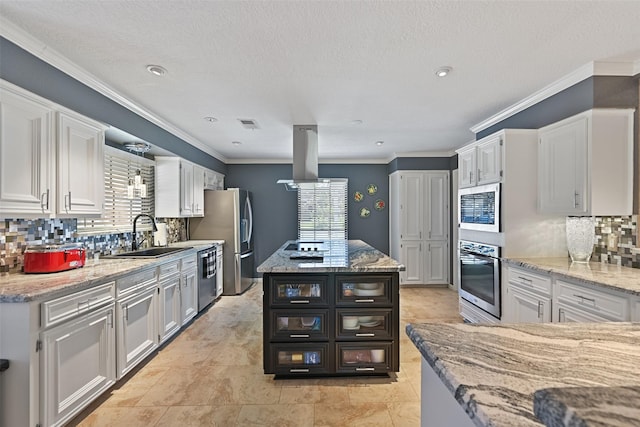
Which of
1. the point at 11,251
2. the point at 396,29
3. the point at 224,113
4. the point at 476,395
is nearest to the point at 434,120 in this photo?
the point at 396,29

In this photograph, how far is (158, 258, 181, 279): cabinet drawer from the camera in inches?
127

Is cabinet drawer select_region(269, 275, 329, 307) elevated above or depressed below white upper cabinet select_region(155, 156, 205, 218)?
below

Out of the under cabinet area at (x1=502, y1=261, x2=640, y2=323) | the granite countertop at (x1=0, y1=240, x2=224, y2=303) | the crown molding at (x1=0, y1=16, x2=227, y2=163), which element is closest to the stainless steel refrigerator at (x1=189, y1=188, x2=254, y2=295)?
the crown molding at (x1=0, y1=16, x2=227, y2=163)

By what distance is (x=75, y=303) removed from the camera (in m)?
2.04

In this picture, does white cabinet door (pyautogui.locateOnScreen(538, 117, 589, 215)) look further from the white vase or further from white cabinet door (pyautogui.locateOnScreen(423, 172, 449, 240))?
white cabinet door (pyautogui.locateOnScreen(423, 172, 449, 240))

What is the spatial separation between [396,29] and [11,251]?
2899mm

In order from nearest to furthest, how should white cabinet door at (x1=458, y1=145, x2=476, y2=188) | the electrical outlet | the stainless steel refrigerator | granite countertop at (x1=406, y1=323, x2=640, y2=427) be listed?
1. granite countertop at (x1=406, y1=323, x2=640, y2=427)
2. the electrical outlet
3. white cabinet door at (x1=458, y1=145, x2=476, y2=188)
4. the stainless steel refrigerator

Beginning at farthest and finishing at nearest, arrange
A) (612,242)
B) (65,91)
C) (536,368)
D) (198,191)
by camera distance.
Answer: (198,191) → (612,242) → (65,91) → (536,368)

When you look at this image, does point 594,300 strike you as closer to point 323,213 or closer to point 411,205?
point 411,205

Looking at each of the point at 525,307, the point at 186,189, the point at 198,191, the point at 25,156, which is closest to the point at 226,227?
the point at 198,191

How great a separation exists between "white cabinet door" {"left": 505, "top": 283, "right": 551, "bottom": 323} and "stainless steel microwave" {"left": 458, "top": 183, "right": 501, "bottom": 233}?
598 mm

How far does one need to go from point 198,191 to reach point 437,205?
13.2 ft

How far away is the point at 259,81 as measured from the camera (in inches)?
108

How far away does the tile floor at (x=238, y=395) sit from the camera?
2.20 metres
